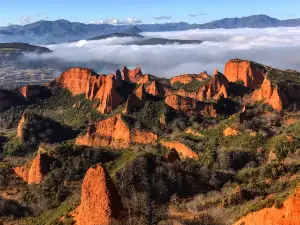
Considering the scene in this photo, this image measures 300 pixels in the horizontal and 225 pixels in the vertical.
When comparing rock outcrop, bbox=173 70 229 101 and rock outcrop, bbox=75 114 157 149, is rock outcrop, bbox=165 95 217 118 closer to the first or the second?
rock outcrop, bbox=75 114 157 149

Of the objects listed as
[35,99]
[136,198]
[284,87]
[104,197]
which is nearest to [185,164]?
[136,198]

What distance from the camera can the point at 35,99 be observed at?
106 m

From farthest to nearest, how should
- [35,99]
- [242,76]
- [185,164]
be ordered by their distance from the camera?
[35,99], [242,76], [185,164]

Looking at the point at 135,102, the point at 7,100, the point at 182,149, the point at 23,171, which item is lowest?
the point at 7,100

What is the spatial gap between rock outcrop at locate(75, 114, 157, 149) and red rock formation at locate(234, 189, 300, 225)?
42.6m

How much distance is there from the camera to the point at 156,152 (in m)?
56.8

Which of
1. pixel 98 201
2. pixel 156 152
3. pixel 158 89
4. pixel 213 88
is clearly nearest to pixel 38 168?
pixel 156 152

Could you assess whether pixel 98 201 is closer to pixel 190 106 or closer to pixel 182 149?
pixel 182 149

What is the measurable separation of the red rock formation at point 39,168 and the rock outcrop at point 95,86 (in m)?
41.5

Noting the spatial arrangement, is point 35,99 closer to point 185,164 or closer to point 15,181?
point 15,181

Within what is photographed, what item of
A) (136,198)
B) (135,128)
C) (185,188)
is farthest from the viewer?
(135,128)

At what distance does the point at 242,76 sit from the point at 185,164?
56.3 metres

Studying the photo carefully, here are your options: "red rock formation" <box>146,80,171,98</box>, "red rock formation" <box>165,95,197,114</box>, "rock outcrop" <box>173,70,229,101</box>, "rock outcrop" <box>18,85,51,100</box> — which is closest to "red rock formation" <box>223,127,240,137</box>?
"red rock formation" <box>165,95,197,114</box>

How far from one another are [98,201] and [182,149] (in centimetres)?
3052
